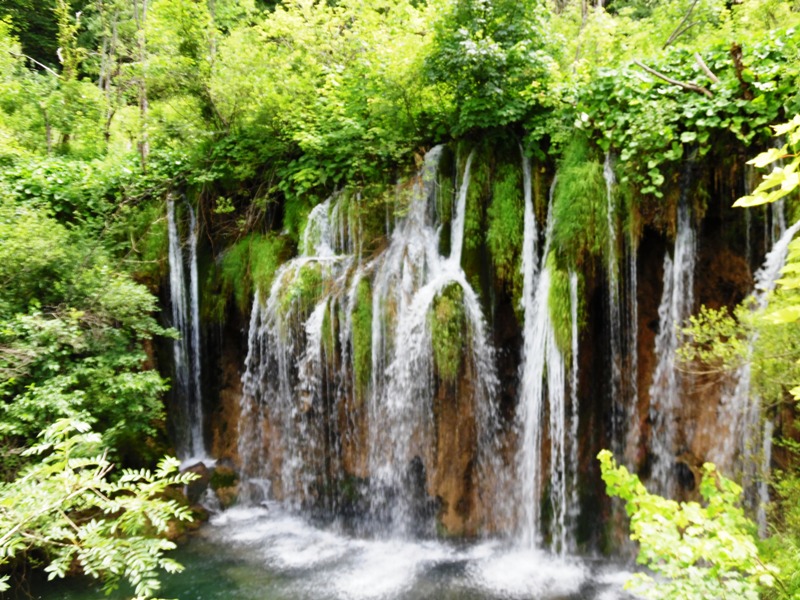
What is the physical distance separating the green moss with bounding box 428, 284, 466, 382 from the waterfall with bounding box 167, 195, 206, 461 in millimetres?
4936

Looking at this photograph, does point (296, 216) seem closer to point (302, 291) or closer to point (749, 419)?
point (302, 291)

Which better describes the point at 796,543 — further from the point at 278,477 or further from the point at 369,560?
the point at 278,477

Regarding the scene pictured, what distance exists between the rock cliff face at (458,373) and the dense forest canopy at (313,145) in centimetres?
29

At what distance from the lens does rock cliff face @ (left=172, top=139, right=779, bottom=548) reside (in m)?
6.31

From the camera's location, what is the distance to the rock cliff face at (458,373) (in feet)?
20.7

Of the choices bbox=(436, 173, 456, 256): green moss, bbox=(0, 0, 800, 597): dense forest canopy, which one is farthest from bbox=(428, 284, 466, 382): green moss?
bbox=(436, 173, 456, 256): green moss

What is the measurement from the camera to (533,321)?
22.5ft

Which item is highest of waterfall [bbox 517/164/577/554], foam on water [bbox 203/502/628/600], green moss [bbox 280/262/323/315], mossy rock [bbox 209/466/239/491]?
green moss [bbox 280/262/323/315]

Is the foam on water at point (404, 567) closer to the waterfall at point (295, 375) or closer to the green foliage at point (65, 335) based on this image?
the waterfall at point (295, 375)

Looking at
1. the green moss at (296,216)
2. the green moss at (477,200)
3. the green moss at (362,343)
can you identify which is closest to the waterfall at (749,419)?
the green moss at (477,200)

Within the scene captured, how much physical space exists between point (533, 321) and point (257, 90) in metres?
6.18

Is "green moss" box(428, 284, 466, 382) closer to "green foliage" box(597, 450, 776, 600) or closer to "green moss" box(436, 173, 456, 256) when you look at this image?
"green moss" box(436, 173, 456, 256)

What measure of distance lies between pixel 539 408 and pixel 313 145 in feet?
18.0

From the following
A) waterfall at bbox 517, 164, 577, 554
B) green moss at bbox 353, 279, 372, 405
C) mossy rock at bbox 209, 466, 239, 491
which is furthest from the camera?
mossy rock at bbox 209, 466, 239, 491
